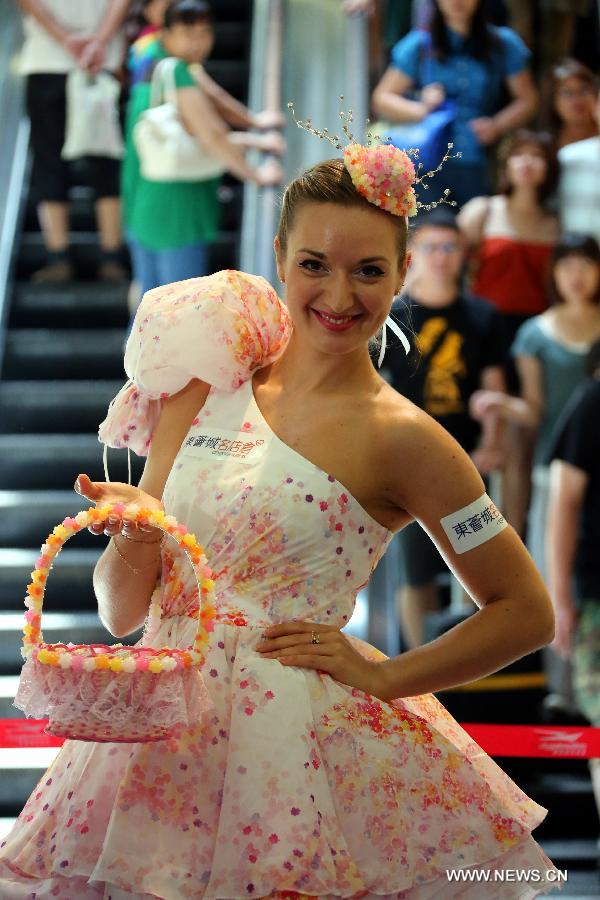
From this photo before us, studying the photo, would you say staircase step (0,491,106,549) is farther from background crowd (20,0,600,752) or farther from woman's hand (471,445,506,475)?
woman's hand (471,445,506,475)

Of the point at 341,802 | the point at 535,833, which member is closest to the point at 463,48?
the point at 535,833

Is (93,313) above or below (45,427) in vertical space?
above

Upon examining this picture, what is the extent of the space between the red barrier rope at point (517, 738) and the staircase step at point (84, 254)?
3696 millimetres

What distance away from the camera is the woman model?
2086 mm

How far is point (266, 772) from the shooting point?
211 centimetres

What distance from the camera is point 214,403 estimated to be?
7.79 feet

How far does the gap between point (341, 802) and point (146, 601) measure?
1.52ft

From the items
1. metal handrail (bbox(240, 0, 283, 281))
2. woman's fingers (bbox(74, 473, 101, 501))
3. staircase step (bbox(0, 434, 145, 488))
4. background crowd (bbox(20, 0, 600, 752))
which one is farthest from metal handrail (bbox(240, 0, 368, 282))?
woman's fingers (bbox(74, 473, 101, 501))

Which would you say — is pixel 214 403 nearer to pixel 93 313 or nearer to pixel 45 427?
pixel 45 427

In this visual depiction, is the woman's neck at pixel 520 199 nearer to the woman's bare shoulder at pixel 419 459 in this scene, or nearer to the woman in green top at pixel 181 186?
the woman in green top at pixel 181 186

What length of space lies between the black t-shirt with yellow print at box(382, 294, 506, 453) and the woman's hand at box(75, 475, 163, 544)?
2905 mm

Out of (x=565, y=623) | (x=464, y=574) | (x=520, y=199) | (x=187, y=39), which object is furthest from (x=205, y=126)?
(x=464, y=574)

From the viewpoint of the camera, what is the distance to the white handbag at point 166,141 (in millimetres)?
5770

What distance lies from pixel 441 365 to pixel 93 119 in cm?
205
